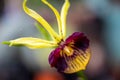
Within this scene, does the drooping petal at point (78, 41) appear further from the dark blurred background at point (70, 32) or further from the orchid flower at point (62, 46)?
the dark blurred background at point (70, 32)

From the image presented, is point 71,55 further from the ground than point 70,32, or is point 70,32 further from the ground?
point 70,32

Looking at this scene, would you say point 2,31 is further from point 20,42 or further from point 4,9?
point 20,42

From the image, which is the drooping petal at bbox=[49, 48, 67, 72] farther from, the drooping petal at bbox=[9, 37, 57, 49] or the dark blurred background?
the dark blurred background

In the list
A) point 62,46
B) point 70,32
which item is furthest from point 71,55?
point 70,32

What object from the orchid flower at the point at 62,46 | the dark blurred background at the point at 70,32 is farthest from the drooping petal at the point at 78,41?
the dark blurred background at the point at 70,32

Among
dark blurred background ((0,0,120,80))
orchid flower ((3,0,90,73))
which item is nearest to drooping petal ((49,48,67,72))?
orchid flower ((3,0,90,73))

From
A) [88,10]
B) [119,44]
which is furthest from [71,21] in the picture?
[119,44]

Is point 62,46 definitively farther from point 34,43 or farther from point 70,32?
point 70,32
